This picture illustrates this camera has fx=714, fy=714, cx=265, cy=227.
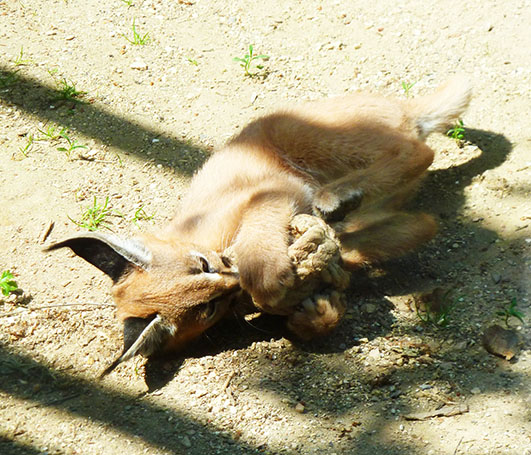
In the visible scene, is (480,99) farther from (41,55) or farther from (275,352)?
(41,55)

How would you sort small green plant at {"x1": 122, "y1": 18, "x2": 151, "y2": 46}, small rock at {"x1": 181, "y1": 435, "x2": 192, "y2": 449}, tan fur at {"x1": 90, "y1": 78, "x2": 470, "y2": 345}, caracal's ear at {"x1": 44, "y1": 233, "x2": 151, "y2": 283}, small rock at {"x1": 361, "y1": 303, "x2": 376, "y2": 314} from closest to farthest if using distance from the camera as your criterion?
small rock at {"x1": 181, "y1": 435, "x2": 192, "y2": 449}, caracal's ear at {"x1": 44, "y1": 233, "x2": 151, "y2": 283}, tan fur at {"x1": 90, "y1": 78, "x2": 470, "y2": 345}, small rock at {"x1": 361, "y1": 303, "x2": 376, "y2": 314}, small green plant at {"x1": 122, "y1": 18, "x2": 151, "y2": 46}

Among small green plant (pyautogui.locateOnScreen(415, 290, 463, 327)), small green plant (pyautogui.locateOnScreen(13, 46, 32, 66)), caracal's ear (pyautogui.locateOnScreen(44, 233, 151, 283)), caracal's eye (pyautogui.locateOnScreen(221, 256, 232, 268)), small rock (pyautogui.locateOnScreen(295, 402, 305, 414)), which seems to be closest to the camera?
small rock (pyautogui.locateOnScreen(295, 402, 305, 414))

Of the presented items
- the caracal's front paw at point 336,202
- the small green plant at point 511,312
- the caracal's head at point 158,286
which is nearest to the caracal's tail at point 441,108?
the caracal's front paw at point 336,202

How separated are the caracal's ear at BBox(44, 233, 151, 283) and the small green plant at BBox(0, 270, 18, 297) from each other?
940 mm

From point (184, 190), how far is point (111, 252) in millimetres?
1679

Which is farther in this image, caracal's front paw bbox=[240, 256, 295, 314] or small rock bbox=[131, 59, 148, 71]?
small rock bbox=[131, 59, 148, 71]

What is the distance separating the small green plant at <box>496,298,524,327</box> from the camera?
15.1ft

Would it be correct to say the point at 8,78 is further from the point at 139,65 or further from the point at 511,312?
the point at 511,312

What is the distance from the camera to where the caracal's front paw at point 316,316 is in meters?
4.75

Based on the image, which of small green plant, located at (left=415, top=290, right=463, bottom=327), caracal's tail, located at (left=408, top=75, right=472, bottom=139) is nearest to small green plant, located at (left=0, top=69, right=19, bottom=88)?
caracal's tail, located at (left=408, top=75, right=472, bottom=139)

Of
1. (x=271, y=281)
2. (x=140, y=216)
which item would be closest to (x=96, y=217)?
(x=140, y=216)

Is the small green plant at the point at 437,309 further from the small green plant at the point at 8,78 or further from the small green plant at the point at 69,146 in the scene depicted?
the small green plant at the point at 8,78

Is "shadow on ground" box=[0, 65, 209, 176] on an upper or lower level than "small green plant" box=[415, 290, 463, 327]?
lower

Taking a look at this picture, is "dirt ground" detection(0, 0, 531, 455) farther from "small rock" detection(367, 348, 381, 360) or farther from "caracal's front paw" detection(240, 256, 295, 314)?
"caracal's front paw" detection(240, 256, 295, 314)
